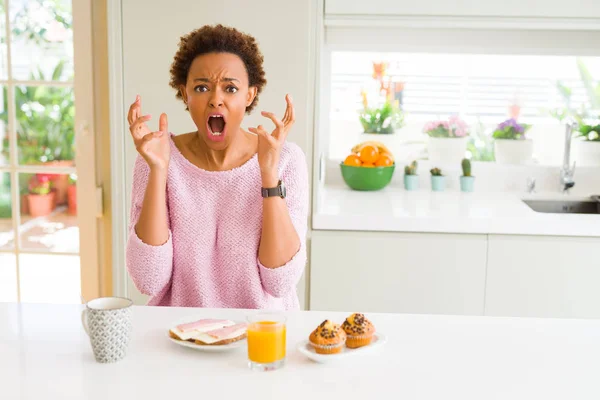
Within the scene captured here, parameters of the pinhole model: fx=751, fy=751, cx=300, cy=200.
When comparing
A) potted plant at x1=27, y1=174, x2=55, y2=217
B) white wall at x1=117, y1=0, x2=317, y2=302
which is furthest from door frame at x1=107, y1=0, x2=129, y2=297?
potted plant at x1=27, y1=174, x2=55, y2=217

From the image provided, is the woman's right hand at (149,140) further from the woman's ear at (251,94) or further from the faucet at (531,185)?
the faucet at (531,185)

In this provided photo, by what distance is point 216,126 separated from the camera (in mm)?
1888

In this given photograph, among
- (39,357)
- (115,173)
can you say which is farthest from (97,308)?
(115,173)

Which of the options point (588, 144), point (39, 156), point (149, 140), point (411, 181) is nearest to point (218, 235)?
point (149, 140)

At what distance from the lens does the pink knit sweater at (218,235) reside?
1852 millimetres

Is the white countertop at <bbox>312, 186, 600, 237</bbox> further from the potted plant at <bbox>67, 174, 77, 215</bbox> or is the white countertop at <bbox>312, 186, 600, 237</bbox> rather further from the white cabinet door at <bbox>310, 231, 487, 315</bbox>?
the potted plant at <bbox>67, 174, 77, 215</bbox>

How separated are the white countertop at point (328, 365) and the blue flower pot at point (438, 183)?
1743mm

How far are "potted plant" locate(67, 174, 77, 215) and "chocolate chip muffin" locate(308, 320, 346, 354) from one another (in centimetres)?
189

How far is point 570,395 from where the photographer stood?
1.29 m

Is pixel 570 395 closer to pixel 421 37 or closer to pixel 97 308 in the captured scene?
pixel 97 308

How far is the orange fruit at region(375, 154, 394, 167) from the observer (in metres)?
3.23

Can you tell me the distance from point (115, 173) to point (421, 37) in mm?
1504

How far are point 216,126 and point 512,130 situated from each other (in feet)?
6.66

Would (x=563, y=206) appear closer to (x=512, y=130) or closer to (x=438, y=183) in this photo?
(x=512, y=130)
